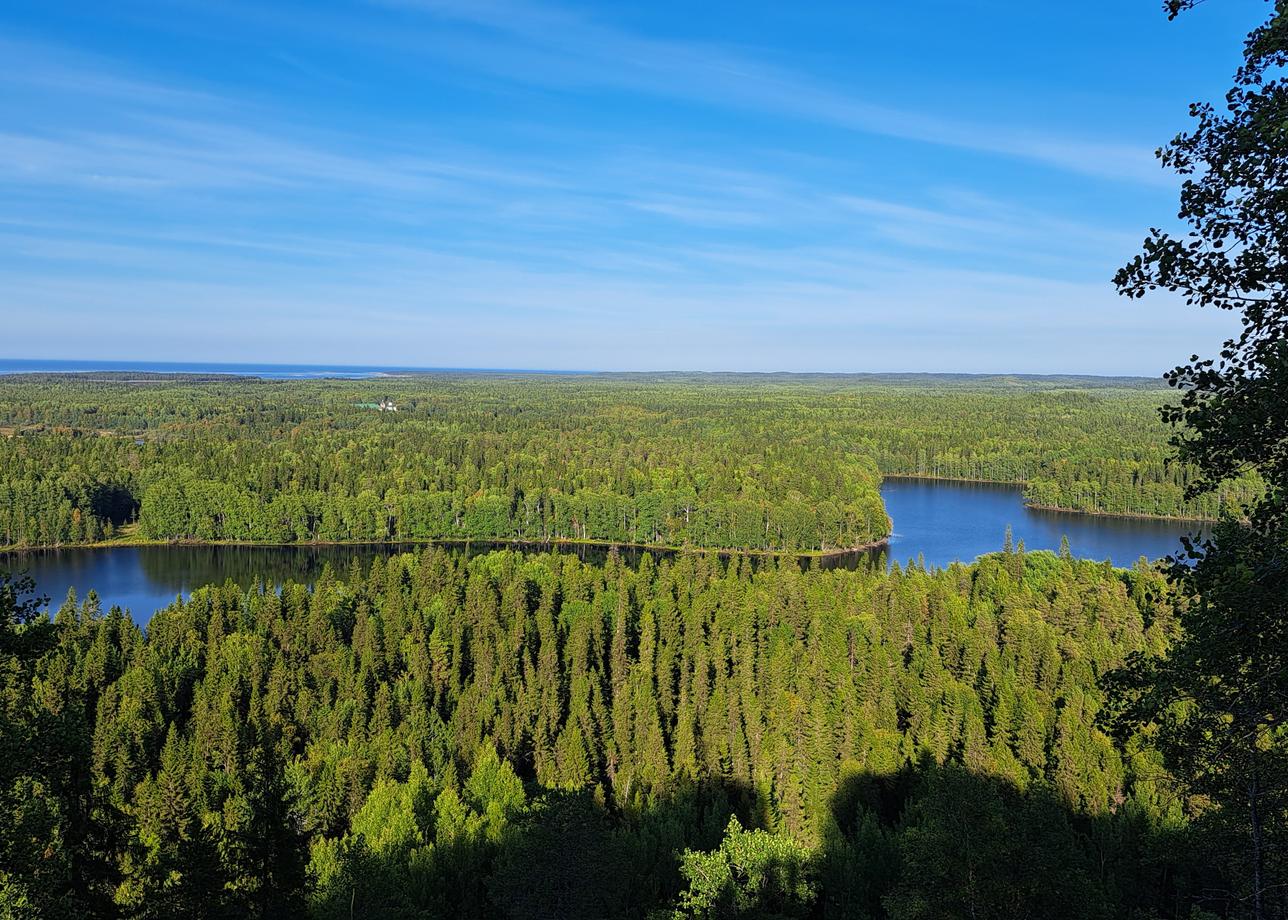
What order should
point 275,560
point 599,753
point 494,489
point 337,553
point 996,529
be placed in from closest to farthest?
point 599,753, point 275,560, point 337,553, point 996,529, point 494,489

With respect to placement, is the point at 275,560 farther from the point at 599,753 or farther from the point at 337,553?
the point at 599,753

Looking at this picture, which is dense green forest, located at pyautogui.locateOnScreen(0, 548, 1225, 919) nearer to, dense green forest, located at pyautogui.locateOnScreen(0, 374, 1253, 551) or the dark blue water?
the dark blue water

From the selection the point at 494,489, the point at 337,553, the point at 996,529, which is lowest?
the point at 337,553

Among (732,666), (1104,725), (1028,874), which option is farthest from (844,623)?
(1104,725)

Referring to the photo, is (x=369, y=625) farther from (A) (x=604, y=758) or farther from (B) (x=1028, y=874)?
(B) (x=1028, y=874)

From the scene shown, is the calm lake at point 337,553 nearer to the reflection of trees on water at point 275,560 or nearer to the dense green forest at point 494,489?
the reflection of trees on water at point 275,560

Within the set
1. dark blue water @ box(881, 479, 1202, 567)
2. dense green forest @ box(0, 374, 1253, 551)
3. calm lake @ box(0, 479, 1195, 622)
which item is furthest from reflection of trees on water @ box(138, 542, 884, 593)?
dark blue water @ box(881, 479, 1202, 567)

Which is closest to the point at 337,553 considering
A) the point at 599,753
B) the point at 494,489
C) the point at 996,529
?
the point at 494,489
